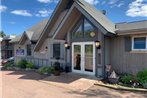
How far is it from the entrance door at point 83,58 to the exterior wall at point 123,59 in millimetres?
1438

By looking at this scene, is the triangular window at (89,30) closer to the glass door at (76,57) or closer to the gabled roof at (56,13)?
the glass door at (76,57)

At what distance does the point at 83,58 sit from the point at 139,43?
3893 mm

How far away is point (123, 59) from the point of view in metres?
11.7

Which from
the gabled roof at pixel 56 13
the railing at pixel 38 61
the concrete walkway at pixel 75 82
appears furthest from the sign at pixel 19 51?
the concrete walkway at pixel 75 82

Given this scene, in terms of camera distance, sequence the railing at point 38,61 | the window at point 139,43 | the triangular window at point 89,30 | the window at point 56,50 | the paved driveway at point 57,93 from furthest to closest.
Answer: the railing at point 38,61
the window at point 56,50
the triangular window at point 89,30
the window at point 139,43
the paved driveway at point 57,93

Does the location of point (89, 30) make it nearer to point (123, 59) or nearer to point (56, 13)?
point (123, 59)

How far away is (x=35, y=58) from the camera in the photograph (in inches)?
725

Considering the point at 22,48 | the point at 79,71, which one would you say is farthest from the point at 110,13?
the point at 22,48

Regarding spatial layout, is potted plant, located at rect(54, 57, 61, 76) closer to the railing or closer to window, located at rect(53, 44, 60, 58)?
window, located at rect(53, 44, 60, 58)

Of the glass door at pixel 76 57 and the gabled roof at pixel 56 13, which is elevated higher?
the gabled roof at pixel 56 13

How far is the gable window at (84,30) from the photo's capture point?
39.4ft

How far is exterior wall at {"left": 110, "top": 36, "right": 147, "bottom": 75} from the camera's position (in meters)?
10.9

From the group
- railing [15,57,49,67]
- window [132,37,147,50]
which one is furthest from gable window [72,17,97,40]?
railing [15,57,49,67]

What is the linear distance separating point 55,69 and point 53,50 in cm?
278
